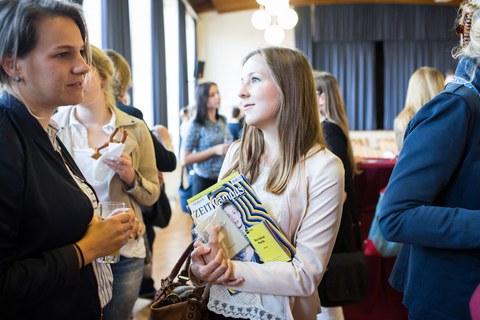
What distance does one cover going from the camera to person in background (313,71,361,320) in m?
2.38

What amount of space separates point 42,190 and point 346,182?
172 centimetres

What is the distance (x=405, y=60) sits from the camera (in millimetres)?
12500

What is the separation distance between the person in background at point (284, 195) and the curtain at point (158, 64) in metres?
5.70

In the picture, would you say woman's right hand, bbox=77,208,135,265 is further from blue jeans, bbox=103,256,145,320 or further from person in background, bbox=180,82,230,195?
person in background, bbox=180,82,230,195

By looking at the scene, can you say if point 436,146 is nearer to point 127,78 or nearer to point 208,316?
point 208,316

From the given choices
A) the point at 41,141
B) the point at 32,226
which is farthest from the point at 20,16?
the point at 32,226

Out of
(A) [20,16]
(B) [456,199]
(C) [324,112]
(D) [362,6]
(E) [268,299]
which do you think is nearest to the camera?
(A) [20,16]

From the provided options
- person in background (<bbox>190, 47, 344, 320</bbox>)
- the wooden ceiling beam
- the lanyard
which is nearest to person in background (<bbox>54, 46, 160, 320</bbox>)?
person in background (<bbox>190, 47, 344, 320</bbox>)

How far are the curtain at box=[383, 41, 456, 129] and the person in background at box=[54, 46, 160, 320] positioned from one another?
453 inches

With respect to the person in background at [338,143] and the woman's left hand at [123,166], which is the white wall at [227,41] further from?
the woman's left hand at [123,166]

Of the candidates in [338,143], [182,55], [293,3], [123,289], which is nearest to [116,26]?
[338,143]

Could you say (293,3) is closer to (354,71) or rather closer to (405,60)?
(354,71)

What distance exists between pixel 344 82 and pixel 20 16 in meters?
11.9

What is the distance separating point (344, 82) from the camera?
12.5 metres
